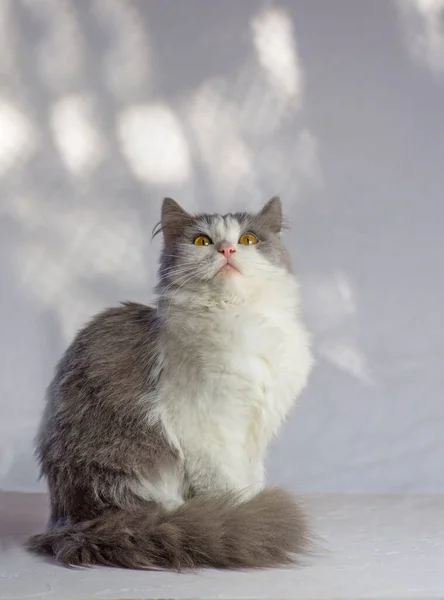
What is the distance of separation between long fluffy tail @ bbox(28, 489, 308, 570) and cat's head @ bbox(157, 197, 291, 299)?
46 centimetres

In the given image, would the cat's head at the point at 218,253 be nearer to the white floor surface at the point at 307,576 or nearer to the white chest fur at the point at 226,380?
the white chest fur at the point at 226,380

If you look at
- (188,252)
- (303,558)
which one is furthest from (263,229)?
(303,558)

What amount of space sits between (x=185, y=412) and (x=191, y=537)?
0.28m

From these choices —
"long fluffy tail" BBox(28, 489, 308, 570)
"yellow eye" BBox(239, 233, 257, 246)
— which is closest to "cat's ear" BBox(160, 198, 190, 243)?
"yellow eye" BBox(239, 233, 257, 246)

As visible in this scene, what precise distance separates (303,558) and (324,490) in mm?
999

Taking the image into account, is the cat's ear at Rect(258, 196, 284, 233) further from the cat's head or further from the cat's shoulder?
the cat's shoulder

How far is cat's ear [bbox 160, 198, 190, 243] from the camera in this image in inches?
84.0

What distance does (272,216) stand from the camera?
217cm

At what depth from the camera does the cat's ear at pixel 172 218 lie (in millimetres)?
2135

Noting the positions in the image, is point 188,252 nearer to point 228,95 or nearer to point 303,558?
point 303,558

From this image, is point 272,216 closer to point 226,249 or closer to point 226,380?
point 226,249

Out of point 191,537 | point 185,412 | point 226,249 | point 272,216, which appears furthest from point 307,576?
point 272,216

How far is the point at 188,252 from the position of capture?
2.05 meters

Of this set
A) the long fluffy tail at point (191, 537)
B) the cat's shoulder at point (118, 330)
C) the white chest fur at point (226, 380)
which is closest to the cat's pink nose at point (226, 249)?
the white chest fur at point (226, 380)
